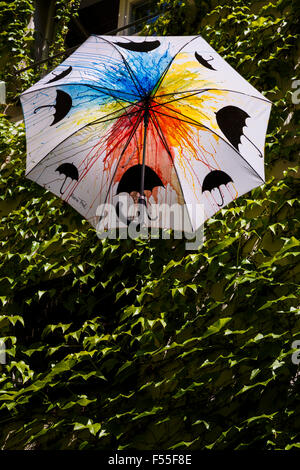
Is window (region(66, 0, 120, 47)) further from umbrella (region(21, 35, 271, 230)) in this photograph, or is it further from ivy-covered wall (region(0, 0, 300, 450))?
umbrella (region(21, 35, 271, 230))

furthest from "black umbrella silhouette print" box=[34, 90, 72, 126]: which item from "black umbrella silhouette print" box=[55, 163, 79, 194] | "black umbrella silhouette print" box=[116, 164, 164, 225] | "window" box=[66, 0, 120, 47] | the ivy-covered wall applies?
"window" box=[66, 0, 120, 47]

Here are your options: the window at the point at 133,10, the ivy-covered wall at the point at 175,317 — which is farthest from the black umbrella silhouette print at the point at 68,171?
the window at the point at 133,10

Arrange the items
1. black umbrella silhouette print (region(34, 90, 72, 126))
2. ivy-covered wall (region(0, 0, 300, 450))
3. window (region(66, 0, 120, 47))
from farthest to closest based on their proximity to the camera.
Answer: window (region(66, 0, 120, 47)), black umbrella silhouette print (region(34, 90, 72, 126)), ivy-covered wall (region(0, 0, 300, 450))

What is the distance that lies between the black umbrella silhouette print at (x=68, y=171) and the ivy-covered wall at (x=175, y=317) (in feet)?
2.49

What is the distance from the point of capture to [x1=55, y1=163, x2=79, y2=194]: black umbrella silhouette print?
10.8 ft

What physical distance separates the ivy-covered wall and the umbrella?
1.76 feet

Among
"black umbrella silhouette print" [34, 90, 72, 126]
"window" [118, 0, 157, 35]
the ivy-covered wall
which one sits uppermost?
"window" [118, 0, 157, 35]

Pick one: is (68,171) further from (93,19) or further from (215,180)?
(93,19)

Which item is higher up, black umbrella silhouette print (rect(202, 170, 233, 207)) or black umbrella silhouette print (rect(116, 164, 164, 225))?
black umbrella silhouette print (rect(202, 170, 233, 207))

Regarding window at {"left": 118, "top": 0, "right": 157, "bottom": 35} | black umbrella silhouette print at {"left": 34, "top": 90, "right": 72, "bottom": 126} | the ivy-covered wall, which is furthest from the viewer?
window at {"left": 118, "top": 0, "right": 157, "bottom": 35}

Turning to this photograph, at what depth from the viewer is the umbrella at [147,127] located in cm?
302

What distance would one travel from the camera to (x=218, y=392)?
3088 millimetres

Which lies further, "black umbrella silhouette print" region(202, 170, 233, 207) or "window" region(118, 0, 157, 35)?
"window" region(118, 0, 157, 35)

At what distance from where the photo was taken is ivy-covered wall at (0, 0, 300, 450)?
300 cm
